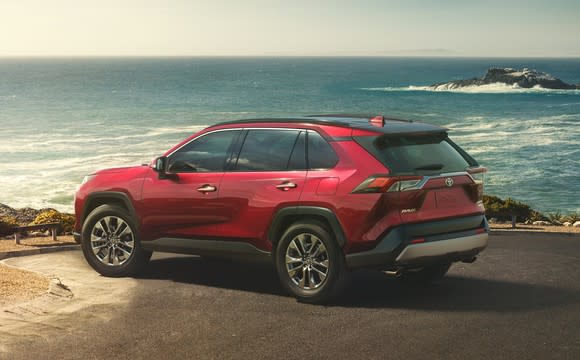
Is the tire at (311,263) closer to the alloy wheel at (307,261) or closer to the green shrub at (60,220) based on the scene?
the alloy wheel at (307,261)

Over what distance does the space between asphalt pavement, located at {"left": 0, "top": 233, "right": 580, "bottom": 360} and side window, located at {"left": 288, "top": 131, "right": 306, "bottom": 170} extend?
137 centimetres

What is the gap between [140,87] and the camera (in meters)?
166

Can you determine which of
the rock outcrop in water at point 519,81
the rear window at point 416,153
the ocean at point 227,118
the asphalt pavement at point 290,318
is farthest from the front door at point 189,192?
the rock outcrop in water at point 519,81

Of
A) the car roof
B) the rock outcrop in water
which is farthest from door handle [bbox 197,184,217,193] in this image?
the rock outcrop in water

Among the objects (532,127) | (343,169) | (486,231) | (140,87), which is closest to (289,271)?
(343,169)

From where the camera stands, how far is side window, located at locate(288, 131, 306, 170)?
9078 mm

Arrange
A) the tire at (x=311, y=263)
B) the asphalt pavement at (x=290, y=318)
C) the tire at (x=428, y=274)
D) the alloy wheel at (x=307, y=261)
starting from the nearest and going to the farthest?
the asphalt pavement at (x=290, y=318) < the tire at (x=311, y=263) < the alloy wheel at (x=307, y=261) < the tire at (x=428, y=274)

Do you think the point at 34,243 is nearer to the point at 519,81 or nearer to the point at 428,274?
the point at 428,274

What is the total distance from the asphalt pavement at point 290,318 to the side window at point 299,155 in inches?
54.1

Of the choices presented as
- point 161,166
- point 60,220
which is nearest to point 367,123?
point 161,166

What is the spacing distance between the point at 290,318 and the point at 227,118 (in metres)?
90.7

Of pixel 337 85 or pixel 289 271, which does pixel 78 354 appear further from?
pixel 337 85

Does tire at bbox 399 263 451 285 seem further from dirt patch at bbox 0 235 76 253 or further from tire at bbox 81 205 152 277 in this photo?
dirt patch at bbox 0 235 76 253

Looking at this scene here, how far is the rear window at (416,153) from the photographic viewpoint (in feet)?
28.2
